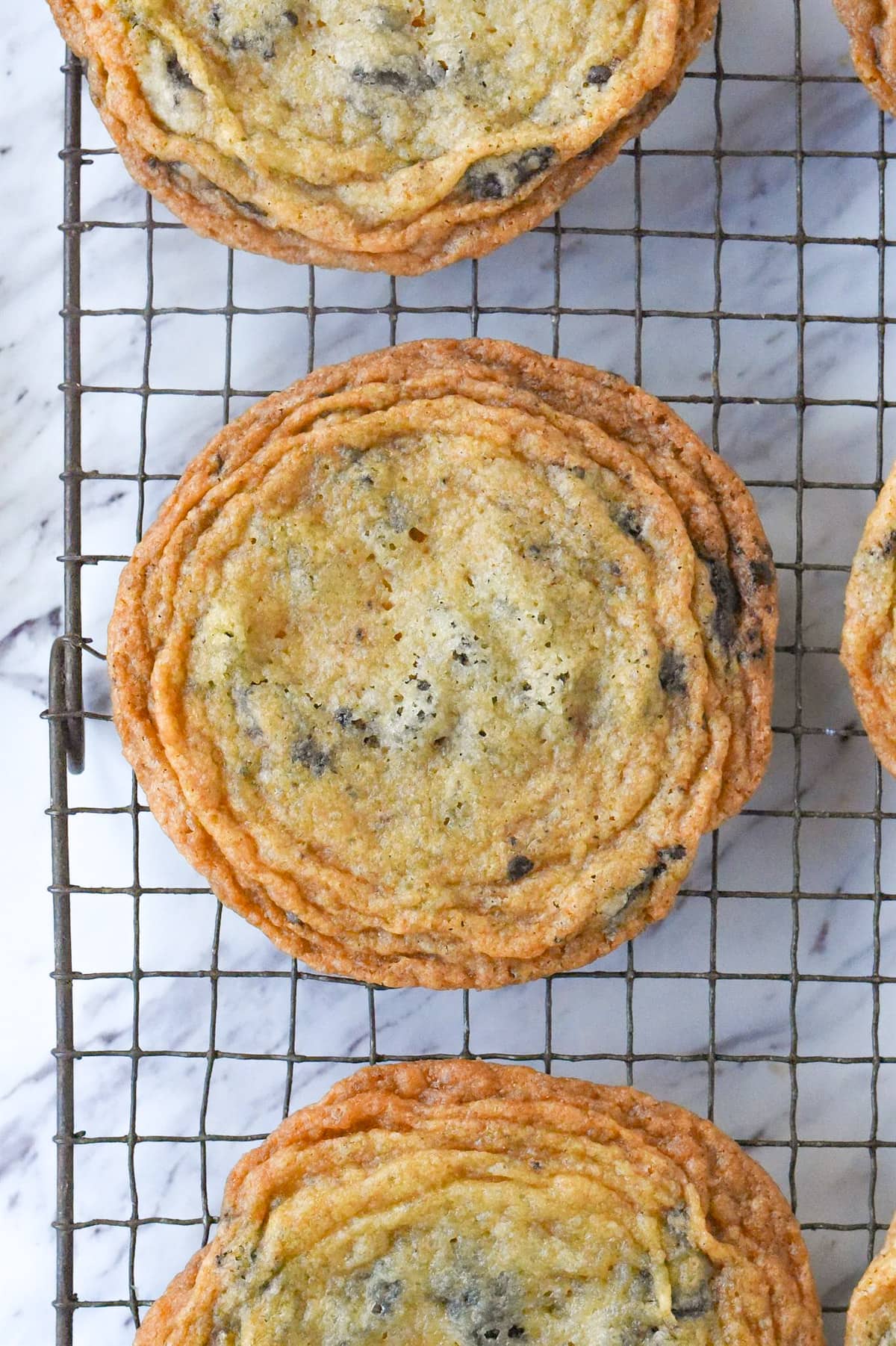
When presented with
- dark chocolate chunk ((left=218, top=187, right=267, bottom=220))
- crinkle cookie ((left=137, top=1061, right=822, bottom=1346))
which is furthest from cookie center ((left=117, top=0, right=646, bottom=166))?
crinkle cookie ((left=137, top=1061, right=822, bottom=1346))

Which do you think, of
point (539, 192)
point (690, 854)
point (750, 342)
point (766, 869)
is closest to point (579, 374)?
point (539, 192)

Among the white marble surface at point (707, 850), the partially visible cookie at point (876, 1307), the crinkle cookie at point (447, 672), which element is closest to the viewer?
the partially visible cookie at point (876, 1307)

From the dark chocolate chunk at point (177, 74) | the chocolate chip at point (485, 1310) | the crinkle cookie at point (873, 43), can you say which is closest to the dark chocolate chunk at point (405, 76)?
the dark chocolate chunk at point (177, 74)

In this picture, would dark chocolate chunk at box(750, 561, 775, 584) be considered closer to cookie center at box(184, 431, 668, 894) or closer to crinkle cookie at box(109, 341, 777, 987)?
crinkle cookie at box(109, 341, 777, 987)

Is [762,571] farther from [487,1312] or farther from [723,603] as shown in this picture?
[487,1312]

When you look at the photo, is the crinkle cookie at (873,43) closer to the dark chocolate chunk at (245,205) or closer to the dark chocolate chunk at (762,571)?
the dark chocolate chunk at (762,571)
